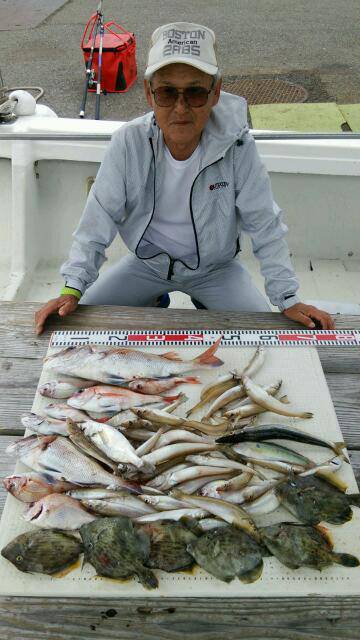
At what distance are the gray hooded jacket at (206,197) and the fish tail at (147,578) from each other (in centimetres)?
128

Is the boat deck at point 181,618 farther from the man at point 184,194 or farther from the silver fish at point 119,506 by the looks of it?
the man at point 184,194

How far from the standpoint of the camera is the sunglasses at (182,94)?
6.54 feet

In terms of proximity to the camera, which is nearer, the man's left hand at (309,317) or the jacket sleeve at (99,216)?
the man's left hand at (309,317)

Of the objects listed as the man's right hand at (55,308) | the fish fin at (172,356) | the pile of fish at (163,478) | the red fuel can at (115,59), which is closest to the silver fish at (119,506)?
the pile of fish at (163,478)

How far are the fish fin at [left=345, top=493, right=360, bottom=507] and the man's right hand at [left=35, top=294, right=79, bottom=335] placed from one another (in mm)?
1247

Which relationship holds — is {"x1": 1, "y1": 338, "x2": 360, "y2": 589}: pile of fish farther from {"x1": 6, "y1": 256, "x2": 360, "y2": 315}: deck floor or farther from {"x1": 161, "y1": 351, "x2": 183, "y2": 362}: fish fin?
{"x1": 6, "y1": 256, "x2": 360, "y2": 315}: deck floor

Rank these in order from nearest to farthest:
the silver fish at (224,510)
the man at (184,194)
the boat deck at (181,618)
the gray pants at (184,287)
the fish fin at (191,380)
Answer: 1. the boat deck at (181,618)
2. the silver fish at (224,510)
3. the fish fin at (191,380)
4. the man at (184,194)
5. the gray pants at (184,287)

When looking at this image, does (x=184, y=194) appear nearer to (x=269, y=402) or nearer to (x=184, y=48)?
(x=184, y=48)

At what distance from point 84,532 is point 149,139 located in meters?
1.56

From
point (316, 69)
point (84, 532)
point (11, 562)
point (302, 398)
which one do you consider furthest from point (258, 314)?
point (316, 69)

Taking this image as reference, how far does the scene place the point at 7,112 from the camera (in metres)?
3.71

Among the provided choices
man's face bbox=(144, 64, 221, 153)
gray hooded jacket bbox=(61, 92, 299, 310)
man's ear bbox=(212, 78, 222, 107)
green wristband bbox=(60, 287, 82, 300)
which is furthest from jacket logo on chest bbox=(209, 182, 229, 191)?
green wristband bbox=(60, 287, 82, 300)

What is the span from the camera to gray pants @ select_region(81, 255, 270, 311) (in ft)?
8.78

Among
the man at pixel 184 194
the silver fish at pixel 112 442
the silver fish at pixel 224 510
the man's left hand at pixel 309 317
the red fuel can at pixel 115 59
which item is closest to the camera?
the silver fish at pixel 224 510
